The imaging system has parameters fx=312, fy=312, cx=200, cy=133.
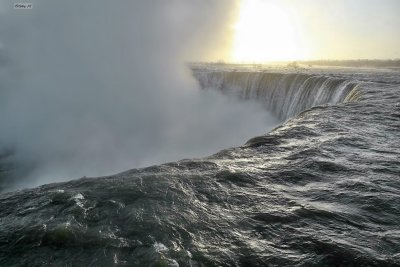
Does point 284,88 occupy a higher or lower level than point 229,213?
lower

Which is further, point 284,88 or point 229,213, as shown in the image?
point 284,88

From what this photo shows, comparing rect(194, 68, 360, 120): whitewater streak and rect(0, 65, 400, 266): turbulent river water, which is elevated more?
rect(0, 65, 400, 266): turbulent river water

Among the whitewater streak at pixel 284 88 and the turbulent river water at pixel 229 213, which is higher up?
the turbulent river water at pixel 229 213

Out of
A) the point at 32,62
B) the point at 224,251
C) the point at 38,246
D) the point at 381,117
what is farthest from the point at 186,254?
the point at 32,62

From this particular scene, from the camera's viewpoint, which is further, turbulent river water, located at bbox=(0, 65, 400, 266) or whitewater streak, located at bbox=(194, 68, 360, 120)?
whitewater streak, located at bbox=(194, 68, 360, 120)

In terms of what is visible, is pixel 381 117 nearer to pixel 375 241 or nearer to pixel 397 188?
pixel 397 188
